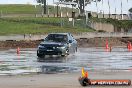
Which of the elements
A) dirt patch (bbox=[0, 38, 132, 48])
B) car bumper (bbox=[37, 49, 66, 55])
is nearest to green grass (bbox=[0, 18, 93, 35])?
dirt patch (bbox=[0, 38, 132, 48])

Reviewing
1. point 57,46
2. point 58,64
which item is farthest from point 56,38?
point 58,64

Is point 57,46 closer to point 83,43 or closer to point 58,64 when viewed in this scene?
point 58,64

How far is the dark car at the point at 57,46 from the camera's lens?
32.5m

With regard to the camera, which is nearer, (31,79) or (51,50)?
(31,79)

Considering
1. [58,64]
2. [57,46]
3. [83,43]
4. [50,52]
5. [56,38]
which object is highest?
[56,38]

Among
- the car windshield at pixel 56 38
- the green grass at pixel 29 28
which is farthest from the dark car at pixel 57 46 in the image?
the green grass at pixel 29 28

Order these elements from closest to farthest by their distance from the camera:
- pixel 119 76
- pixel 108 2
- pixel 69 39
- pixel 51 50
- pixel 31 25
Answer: pixel 119 76
pixel 51 50
pixel 69 39
pixel 31 25
pixel 108 2

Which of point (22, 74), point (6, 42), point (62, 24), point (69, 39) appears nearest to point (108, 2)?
point (62, 24)

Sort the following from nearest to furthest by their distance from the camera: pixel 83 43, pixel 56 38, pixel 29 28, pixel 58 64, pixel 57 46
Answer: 1. pixel 58 64
2. pixel 57 46
3. pixel 56 38
4. pixel 83 43
5. pixel 29 28

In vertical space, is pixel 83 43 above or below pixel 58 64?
below

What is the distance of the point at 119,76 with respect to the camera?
19.3 m

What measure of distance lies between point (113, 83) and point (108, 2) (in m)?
129

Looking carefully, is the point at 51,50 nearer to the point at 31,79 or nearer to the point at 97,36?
the point at 31,79

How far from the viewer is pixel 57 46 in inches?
1288
